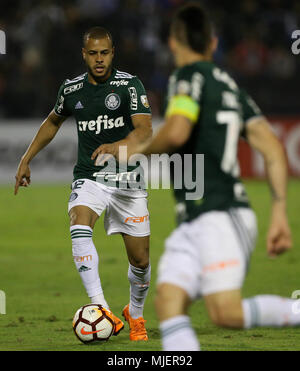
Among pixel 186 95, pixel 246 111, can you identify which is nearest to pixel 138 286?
pixel 246 111

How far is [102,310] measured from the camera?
21.6ft

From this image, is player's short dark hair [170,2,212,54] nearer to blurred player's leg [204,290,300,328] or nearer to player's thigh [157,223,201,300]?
player's thigh [157,223,201,300]

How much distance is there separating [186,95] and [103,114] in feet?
9.04

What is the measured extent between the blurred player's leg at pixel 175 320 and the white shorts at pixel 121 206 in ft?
8.77

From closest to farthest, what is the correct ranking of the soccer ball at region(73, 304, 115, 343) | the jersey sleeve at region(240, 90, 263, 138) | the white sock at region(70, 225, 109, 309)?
the jersey sleeve at region(240, 90, 263, 138), the soccer ball at region(73, 304, 115, 343), the white sock at region(70, 225, 109, 309)

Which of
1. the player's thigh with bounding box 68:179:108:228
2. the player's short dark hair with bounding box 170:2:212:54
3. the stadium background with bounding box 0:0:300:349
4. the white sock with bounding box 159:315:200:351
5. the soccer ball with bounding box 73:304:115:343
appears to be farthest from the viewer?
the stadium background with bounding box 0:0:300:349

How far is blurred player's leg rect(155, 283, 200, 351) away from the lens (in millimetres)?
4348

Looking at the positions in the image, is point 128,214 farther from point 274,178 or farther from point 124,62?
point 124,62

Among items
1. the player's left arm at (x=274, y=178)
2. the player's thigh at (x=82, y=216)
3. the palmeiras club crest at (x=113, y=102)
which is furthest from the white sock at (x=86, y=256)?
the player's left arm at (x=274, y=178)

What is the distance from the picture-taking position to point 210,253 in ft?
14.5

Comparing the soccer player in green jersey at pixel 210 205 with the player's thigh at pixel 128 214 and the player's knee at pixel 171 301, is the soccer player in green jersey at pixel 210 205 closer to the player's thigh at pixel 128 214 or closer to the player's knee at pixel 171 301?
the player's knee at pixel 171 301

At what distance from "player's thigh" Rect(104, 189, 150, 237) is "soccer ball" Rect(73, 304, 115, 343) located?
856 millimetres

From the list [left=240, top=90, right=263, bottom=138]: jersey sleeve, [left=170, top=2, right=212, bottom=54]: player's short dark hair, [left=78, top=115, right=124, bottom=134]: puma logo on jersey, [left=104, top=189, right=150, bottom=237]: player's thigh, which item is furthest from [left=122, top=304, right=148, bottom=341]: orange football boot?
[left=170, top=2, right=212, bottom=54]: player's short dark hair

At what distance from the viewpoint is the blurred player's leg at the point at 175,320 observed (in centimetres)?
435
